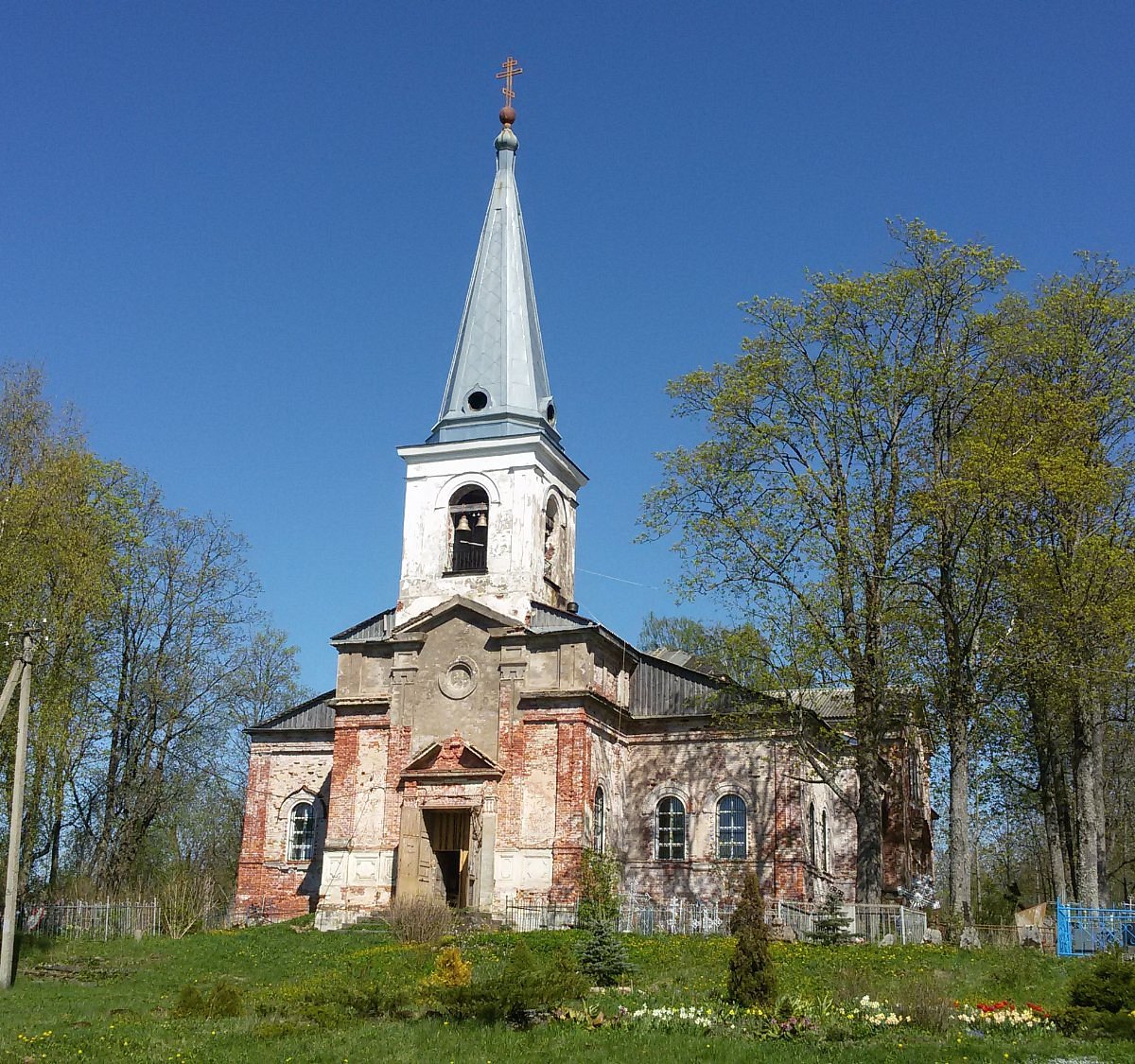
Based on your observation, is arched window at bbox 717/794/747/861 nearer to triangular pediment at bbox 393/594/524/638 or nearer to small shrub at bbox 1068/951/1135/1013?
triangular pediment at bbox 393/594/524/638

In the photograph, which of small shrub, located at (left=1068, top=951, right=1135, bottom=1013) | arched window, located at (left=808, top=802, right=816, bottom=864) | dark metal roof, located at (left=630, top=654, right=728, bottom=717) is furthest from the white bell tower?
small shrub, located at (left=1068, top=951, right=1135, bottom=1013)

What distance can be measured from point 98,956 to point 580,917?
986 centimetres

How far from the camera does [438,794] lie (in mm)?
30500

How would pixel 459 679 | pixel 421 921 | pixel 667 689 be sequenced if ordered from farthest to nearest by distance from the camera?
pixel 667 689 → pixel 459 679 → pixel 421 921

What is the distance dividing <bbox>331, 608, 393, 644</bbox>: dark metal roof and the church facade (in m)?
0.08

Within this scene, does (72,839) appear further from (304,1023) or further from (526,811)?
(304,1023)

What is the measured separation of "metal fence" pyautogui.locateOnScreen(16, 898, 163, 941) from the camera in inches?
1153

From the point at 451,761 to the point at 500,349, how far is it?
1166 centimetres

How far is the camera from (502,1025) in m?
15.2

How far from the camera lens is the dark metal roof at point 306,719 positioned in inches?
1437

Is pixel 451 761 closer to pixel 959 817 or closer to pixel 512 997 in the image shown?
pixel 959 817

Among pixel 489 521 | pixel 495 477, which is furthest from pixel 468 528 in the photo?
Answer: pixel 495 477

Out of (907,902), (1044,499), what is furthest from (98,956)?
(1044,499)

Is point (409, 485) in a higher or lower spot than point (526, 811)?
higher
